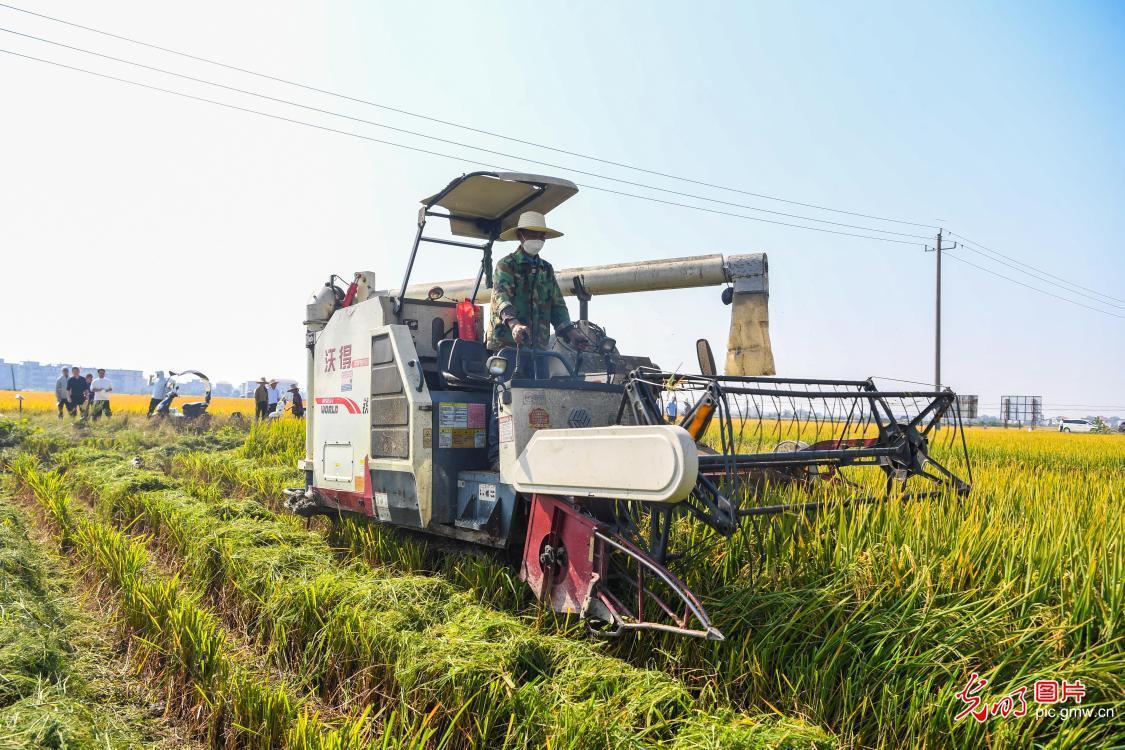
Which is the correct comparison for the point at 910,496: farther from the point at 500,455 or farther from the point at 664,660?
the point at 500,455

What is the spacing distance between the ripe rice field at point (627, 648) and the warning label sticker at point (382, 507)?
11.0 inches

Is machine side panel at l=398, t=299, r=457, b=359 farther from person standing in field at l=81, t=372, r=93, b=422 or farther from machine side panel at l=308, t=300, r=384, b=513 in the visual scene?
person standing in field at l=81, t=372, r=93, b=422

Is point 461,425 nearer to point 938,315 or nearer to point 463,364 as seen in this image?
point 463,364

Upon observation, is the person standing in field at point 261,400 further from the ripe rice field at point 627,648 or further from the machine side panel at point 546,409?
the machine side panel at point 546,409

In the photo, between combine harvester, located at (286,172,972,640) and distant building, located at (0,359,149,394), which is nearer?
combine harvester, located at (286,172,972,640)

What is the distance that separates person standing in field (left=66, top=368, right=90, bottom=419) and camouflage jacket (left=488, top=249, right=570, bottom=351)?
66.5 ft

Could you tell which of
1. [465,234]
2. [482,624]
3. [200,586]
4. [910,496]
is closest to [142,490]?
[200,586]

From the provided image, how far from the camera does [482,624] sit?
4.06 m

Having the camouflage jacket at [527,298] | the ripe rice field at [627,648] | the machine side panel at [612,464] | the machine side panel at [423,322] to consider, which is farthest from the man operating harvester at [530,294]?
the ripe rice field at [627,648]

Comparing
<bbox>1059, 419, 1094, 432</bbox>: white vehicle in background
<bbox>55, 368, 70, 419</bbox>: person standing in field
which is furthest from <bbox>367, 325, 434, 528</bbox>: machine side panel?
<bbox>1059, 419, 1094, 432</bbox>: white vehicle in background

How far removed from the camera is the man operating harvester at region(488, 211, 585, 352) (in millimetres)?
5555

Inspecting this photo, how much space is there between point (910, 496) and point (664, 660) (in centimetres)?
203

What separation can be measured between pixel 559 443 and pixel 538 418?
2.51 ft

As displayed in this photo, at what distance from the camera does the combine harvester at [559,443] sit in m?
3.83
